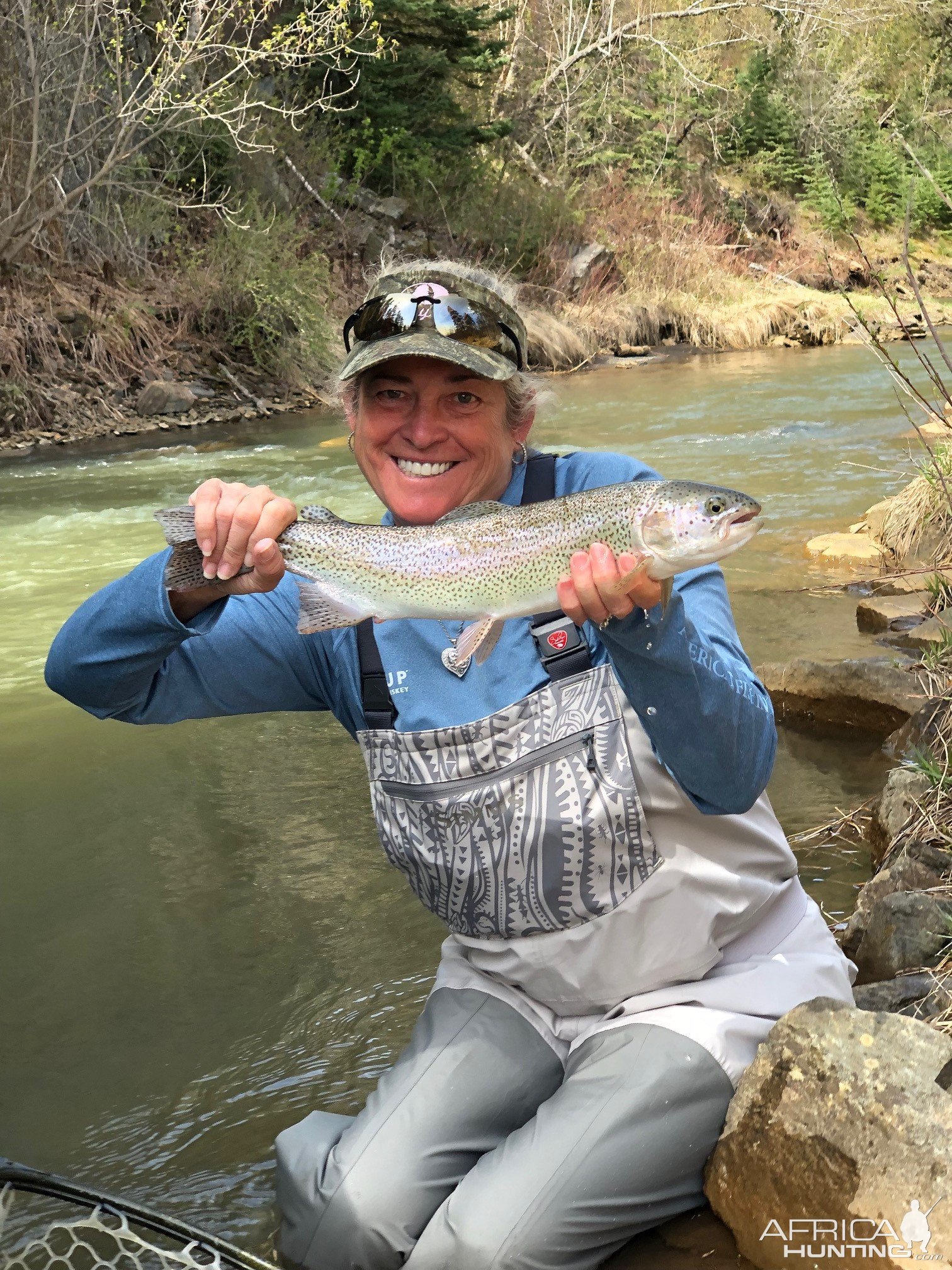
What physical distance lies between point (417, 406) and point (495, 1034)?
4.78 feet

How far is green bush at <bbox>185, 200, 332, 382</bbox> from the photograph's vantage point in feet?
62.3

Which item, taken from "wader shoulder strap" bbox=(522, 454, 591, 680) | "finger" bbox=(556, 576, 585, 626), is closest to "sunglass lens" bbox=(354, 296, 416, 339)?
"wader shoulder strap" bbox=(522, 454, 591, 680)

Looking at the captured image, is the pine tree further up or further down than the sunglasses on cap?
further up

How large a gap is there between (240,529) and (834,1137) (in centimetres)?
169

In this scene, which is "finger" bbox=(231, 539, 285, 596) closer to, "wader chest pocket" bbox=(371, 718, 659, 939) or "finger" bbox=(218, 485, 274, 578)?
"finger" bbox=(218, 485, 274, 578)

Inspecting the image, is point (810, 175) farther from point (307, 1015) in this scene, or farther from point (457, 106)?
point (307, 1015)

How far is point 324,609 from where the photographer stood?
2646 mm

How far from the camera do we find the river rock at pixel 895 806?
403 cm

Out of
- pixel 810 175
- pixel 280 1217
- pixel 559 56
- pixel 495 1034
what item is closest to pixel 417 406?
pixel 495 1034

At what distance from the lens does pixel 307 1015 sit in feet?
12.6

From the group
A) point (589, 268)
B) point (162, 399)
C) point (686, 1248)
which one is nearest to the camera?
point (686, 1248)

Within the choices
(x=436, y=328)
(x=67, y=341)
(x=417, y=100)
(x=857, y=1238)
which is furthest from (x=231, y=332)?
(x=857, y=1238)

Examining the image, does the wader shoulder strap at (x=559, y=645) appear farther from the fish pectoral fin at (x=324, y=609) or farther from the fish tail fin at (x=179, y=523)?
the fish tail fin at (x=179, y=523)

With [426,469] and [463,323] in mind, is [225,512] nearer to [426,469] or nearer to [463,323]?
[426,469]
